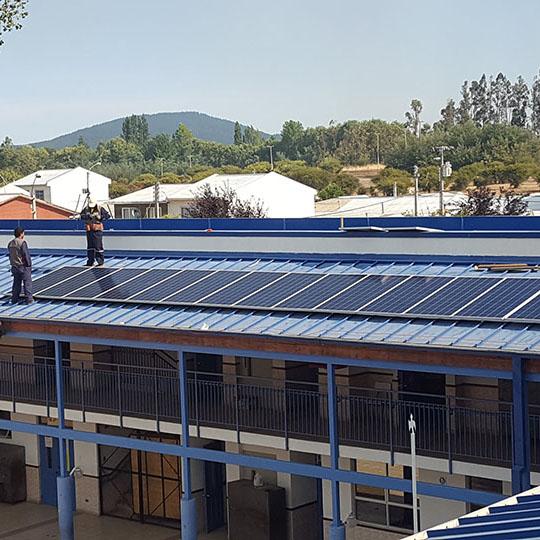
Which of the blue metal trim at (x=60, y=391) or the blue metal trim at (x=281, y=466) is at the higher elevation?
the blue metal trim at (x=60, y=391)

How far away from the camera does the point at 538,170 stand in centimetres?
9400

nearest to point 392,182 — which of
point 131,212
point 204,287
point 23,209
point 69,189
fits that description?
point 69,189

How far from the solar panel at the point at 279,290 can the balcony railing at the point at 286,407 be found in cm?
160

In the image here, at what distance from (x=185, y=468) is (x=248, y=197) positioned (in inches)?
2095

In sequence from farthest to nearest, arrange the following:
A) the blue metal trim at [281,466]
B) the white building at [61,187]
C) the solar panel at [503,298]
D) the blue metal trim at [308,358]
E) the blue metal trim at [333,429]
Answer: the white building at [61,187] → the blue metal trim at [333,429] → the solar panel at [503,298] → the blue metal trim at [281,466] → the blue metal trim at [308,358]

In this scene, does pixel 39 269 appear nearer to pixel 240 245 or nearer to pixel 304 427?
pixel 240 245

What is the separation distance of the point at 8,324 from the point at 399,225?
26.5ft

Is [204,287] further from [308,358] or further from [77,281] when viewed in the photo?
[308,358]

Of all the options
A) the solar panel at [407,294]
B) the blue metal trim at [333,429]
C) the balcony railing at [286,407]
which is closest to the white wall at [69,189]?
the balcony railing at [286,407]

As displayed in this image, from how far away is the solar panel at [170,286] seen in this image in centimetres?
2122

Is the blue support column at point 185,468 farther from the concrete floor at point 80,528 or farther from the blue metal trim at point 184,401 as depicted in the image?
the concrete floor at point 80,528

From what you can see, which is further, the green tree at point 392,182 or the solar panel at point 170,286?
the green tree at point 392,182

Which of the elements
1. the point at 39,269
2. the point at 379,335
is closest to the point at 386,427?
the point at 379,335

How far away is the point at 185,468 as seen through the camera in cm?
2036
